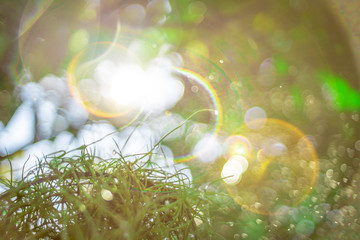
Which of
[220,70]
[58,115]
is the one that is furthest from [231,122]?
[58,115]

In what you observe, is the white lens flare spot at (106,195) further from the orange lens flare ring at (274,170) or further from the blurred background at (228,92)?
the orange lens flare ring at (274,170)

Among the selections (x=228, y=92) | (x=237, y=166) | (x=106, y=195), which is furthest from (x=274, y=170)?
(x=106, y=195)

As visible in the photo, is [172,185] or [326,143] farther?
[326,143]

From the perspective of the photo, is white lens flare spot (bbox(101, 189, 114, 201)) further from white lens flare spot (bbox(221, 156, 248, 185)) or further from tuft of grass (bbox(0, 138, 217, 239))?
white lens flare spot (bbox(221, 156, 248, 185))

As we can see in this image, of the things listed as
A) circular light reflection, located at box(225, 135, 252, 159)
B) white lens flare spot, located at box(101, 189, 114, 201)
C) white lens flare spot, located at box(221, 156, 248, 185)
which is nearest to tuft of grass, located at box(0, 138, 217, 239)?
white lens flare spot, located at box(101, 189, 114, 201)

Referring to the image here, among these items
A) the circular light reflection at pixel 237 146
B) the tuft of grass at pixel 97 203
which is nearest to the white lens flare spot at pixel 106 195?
the tuft of grass at pixel 97 203

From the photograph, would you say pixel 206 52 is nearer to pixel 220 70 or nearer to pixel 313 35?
pixel 220 70
